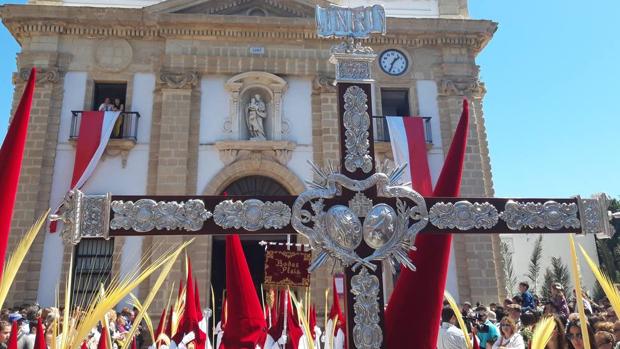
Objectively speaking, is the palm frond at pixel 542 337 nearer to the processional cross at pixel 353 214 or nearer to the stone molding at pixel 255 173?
the processional cross at pixel 353 214

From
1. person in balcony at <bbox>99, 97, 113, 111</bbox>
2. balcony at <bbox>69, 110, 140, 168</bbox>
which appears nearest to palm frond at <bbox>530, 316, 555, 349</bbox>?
balcony at <bbox>69, 110, 140, 168</bbox>

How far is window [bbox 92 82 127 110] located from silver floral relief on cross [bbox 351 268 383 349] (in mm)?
12333

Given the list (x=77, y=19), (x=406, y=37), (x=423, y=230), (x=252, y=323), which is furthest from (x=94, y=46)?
(x=423, y=230)

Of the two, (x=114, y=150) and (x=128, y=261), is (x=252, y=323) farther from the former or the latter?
(x=114, y=150)

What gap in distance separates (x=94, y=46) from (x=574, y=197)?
13276 mm

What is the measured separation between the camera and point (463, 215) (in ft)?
11.2

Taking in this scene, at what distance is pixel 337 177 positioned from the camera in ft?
11.0

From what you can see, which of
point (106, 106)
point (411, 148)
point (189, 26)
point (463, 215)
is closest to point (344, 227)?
point (463, 215)

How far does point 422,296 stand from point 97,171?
11.4 metres

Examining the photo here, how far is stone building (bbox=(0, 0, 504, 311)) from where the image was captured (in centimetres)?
1288

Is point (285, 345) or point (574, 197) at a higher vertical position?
point (574, 197)

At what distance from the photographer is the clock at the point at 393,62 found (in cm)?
1473

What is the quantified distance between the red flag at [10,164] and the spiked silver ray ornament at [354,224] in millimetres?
1549

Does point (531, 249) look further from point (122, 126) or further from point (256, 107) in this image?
point (122, 126)
